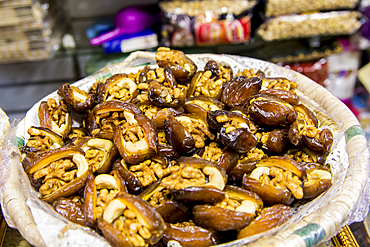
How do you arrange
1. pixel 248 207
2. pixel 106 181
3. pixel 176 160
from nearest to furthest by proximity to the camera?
pixel 248 207 < pixel 106 181 < pixel 176 160

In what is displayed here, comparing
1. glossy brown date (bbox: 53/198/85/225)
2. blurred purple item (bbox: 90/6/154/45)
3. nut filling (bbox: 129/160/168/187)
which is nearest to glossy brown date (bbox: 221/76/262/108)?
nut filling (bbox: 129/160/168/187)

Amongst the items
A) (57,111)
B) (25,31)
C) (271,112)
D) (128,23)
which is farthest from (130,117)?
(25,31)

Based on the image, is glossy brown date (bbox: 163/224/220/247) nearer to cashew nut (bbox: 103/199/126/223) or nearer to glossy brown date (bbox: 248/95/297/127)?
cashew nut (bbox: 103/199/126/223)

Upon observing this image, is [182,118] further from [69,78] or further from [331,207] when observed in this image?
[69,78]

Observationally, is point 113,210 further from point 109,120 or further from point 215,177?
point 109,120

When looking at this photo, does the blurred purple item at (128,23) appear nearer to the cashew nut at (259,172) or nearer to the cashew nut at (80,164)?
the cashew nut at (80,164)

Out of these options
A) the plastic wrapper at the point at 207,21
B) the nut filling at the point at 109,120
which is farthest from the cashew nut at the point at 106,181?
the plastic wrapper at the point at 207,21
